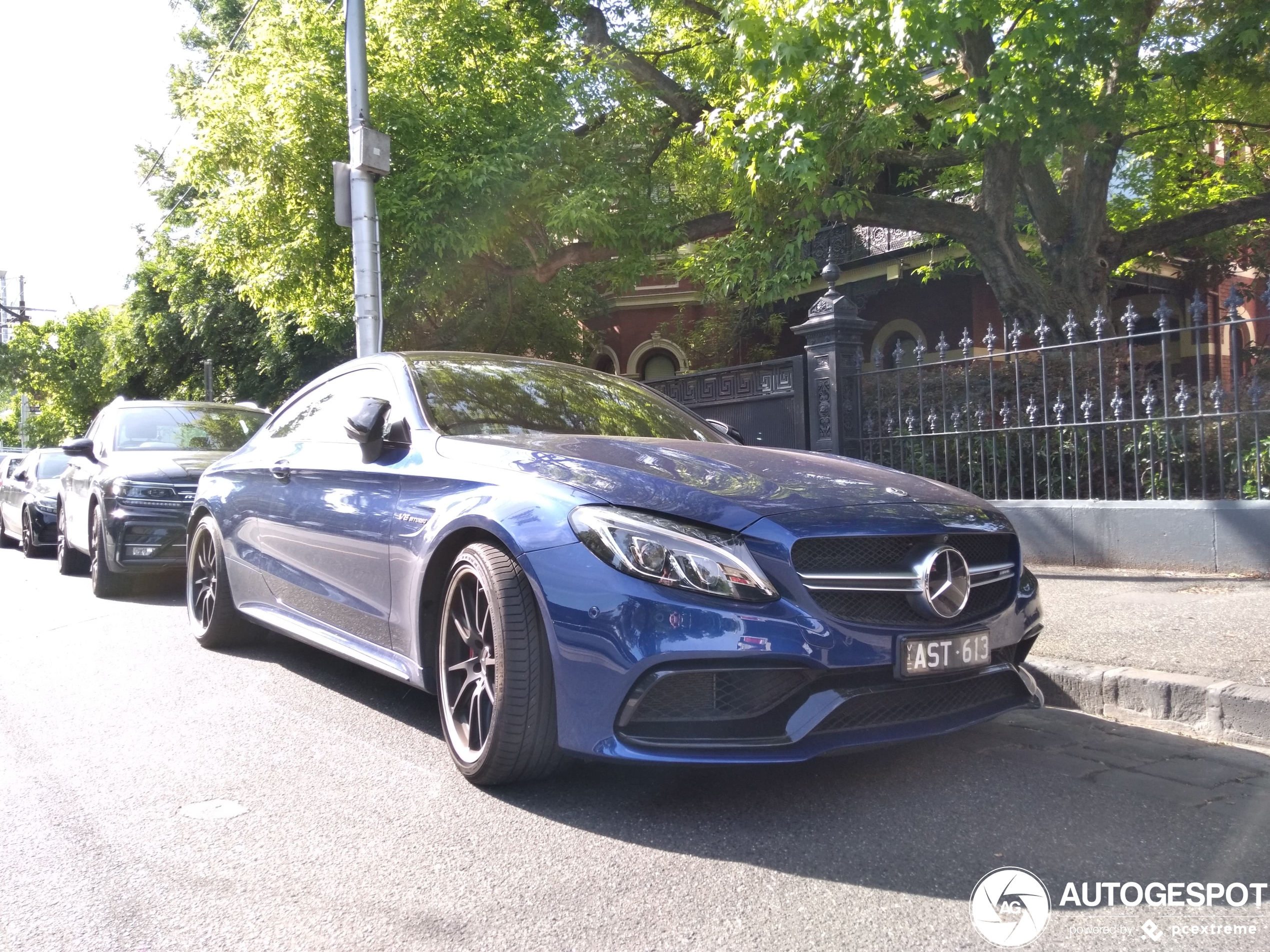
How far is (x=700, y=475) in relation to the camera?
338 centimetres

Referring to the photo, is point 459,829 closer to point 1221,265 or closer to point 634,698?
point 634,698

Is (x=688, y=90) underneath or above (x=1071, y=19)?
above

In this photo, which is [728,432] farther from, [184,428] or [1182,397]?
[184,428]

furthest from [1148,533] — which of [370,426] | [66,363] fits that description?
[66,363]

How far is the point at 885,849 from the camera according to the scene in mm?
2883

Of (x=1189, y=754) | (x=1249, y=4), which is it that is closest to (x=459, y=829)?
(x=1189, y=754)

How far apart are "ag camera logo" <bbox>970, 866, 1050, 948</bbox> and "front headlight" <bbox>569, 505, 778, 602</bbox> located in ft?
2.95

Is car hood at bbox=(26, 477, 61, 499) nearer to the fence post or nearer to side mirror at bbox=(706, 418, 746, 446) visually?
the fence post

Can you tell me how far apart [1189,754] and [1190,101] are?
39.5 feet

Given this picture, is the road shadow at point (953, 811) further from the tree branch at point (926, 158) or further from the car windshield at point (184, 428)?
the tree branch at point (926, 158)

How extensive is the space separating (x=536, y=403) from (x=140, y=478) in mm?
4690

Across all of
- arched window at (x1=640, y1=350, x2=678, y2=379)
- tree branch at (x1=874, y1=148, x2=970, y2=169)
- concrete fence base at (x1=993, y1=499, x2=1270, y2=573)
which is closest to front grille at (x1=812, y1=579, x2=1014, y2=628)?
concrete fence base at (x1=993, y1=499, x2=1270, y2=573)

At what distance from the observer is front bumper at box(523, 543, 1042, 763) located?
2.85 metres

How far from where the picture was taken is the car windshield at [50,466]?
1317 centimetres
